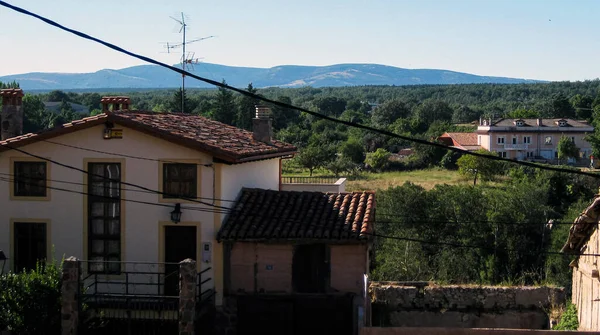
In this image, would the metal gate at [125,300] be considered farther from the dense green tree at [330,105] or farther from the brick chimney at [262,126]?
the dense green tree at [330,105]

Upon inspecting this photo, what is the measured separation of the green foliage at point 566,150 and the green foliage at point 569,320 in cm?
7641

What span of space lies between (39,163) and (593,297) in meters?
11.2

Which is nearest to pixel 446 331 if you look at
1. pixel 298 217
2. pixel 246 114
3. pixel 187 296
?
pixel 298 217

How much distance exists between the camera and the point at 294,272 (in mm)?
17531

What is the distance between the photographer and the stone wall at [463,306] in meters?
18.4

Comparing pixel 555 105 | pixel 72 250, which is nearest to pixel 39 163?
pixel 72 250

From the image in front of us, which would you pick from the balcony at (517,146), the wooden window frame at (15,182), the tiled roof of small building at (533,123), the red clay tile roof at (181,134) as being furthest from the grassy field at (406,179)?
the wooden window frame at (15,182)

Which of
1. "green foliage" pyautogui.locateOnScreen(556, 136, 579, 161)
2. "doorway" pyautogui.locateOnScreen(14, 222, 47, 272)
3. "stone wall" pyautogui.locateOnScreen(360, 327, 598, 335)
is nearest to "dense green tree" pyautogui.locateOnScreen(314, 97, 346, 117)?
"green foliage" pyautogui.locateOnScreen(556, 136, 579, 161)

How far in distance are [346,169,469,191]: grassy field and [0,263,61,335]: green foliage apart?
48.9 meters

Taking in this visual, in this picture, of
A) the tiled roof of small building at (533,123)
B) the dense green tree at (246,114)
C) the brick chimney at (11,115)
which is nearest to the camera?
the brick chimney at (11,115)

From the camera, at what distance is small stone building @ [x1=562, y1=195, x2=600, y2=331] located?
16.1 metres

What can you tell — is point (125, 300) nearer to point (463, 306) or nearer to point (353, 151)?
point (463, 306)

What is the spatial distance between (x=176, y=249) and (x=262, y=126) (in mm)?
4494

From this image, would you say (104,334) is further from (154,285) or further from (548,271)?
(548,271)
